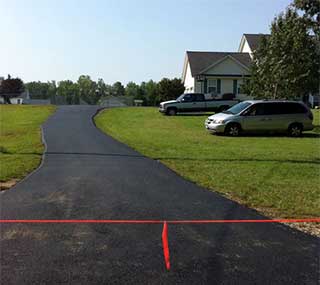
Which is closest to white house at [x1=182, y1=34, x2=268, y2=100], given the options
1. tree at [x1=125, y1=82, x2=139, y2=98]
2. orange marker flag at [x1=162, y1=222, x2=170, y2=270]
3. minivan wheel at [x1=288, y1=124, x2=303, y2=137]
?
minivan wheel at [x1=288, y1=124, x2=303, y2=137]

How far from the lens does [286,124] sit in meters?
20.8

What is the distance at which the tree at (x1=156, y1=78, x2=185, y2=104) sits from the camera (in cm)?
5766

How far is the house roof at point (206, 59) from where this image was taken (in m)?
48.4

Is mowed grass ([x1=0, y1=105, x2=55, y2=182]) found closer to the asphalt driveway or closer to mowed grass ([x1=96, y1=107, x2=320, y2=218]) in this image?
the asphalt driveway

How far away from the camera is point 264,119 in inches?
814

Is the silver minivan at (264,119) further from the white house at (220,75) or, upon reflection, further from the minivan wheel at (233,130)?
the white house at (220,75)

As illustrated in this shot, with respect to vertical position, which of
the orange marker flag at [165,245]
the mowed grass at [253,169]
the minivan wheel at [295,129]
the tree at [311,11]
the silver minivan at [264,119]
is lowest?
the orange marker flag at [165,245]

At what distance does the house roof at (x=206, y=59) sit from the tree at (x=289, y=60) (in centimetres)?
2161

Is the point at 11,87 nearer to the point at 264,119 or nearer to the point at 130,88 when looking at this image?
the point at 264,119

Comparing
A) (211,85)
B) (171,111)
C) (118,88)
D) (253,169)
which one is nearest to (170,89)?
(211,85)

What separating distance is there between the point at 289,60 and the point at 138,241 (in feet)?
69.5

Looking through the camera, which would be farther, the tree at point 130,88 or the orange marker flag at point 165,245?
the tree at point 130,88

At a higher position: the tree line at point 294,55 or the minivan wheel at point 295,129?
the tree line at point 294,55

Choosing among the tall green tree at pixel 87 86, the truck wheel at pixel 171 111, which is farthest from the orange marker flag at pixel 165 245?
the tall green tree at pixel 87 86
